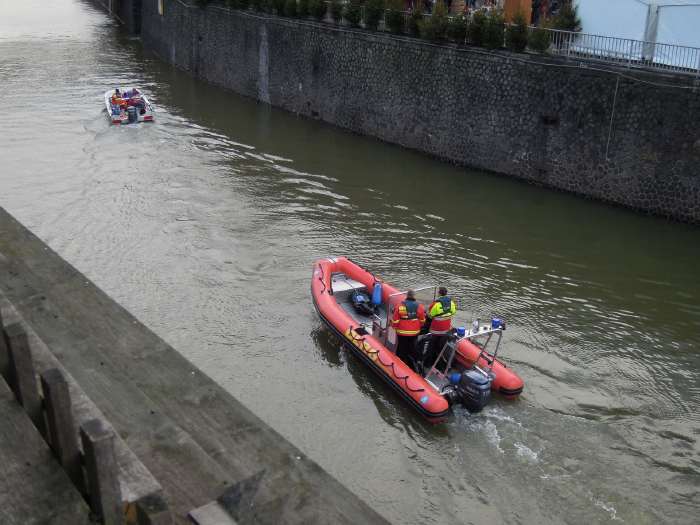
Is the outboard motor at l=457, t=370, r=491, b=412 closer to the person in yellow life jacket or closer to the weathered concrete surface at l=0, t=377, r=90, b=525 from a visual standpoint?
the person in yellow life jacket

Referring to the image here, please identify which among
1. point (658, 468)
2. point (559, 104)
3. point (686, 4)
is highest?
point (686, 4)

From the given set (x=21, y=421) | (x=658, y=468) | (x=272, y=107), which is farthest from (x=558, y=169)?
(x=21, y=421)

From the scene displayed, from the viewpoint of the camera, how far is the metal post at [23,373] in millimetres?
2992

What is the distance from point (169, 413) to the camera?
15.2 ft

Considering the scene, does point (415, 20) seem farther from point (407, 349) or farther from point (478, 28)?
point (407, 349)

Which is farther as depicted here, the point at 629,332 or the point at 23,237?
the point at 629,332

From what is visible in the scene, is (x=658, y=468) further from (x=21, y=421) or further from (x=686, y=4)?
(x=686, y=4)

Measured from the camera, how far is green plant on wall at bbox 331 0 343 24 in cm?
2173

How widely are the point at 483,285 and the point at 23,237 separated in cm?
739

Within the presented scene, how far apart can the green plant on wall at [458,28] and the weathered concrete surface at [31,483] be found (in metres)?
16.6

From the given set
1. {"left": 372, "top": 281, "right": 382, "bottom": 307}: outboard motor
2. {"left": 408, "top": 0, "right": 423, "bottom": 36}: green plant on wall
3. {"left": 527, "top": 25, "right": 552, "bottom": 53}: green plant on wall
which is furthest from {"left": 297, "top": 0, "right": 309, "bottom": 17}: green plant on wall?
{"left": 372, "top": 281, "right": 382, "bottom": 307}: outboard motor

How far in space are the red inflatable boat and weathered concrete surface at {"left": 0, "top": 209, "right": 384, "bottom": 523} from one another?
3.89 metres

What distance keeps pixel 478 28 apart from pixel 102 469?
1678 cm

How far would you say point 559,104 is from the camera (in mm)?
15844
